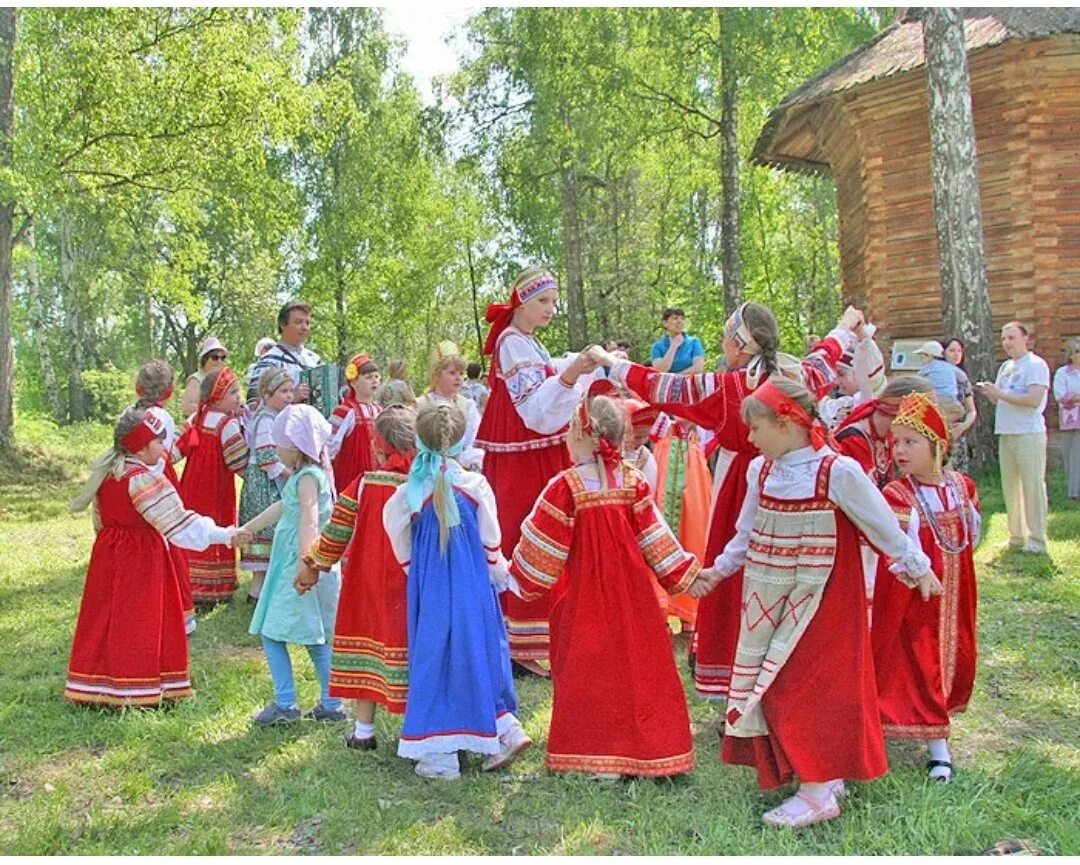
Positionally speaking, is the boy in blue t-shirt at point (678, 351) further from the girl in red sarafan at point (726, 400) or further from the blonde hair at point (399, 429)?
the blonde hair at point (399, 429)

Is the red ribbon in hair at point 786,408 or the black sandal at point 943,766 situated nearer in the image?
the red ribbon in hair at point 786,408

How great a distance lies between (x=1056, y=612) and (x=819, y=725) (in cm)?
394

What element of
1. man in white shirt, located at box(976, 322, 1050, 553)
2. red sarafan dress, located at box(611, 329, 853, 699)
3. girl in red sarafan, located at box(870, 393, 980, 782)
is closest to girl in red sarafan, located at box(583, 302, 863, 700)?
red sarafan dress, located at box(611, 329, 853, 699)

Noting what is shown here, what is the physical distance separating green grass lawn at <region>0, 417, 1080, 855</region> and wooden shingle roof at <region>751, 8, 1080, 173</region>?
29.5 ft

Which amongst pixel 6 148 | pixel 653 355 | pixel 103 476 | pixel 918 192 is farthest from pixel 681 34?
pixel 103 476

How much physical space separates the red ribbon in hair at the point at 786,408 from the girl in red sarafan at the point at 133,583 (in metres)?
2.78

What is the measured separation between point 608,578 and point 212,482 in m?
4.30

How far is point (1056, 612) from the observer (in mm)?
6684

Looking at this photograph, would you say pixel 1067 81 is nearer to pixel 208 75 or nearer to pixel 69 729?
pixel 208 75

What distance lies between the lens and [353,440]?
24.1 feet

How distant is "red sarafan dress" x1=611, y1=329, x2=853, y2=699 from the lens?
437 cm

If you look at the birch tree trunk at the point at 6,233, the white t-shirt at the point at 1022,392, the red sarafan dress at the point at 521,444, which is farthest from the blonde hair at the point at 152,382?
the birch tree trunk at the point at 6,233

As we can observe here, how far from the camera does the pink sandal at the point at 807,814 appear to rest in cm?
355

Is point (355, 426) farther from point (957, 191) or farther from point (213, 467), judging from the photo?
point (957, 191)
